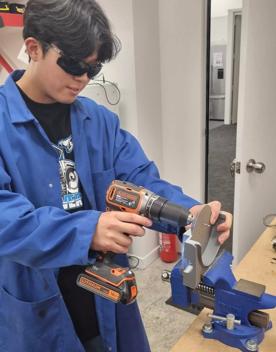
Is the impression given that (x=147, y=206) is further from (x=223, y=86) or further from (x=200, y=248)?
(x=223, y=86)

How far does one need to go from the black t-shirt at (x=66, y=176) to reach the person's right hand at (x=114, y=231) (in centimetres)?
29

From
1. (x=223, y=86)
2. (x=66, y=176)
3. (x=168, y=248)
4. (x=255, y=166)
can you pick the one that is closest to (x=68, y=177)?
(x=66, y=176)

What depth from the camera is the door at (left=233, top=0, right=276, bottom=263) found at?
1.76 meters

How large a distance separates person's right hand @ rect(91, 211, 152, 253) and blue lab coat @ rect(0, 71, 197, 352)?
0.7 inches

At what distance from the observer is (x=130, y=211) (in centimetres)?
81

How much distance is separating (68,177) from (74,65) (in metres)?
0.32

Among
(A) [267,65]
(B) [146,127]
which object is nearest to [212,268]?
(A) [267,65]

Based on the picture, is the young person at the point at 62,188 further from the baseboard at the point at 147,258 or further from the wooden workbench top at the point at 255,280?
the baseboard at the point at 147,258

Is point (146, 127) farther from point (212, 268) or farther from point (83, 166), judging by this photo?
point (212, 268)

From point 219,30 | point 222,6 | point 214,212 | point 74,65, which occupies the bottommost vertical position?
point 214,212

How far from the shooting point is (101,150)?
1.12 meters

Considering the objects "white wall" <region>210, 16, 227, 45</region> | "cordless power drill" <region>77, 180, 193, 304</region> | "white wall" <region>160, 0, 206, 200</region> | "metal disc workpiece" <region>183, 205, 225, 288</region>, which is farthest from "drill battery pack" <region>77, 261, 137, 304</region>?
"white wall" <region>210, 16, 227, 45</region>

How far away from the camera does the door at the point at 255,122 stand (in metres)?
1.76

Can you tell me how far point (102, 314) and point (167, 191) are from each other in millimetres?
440
